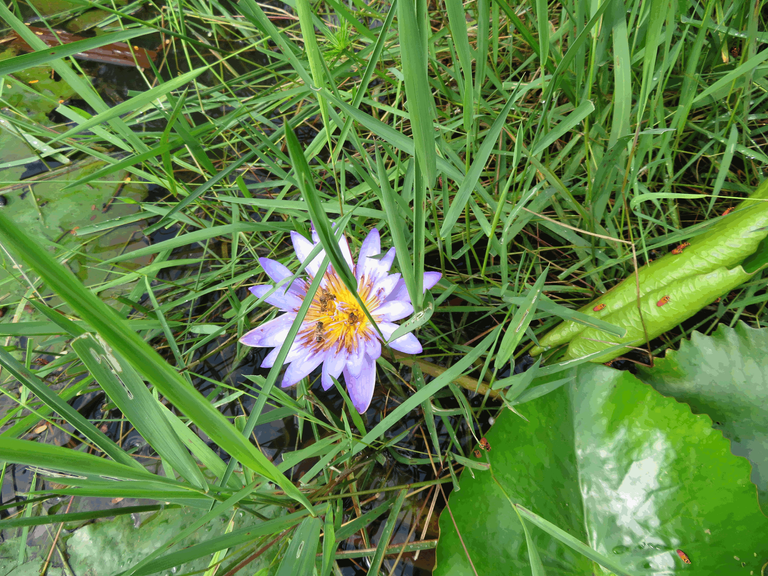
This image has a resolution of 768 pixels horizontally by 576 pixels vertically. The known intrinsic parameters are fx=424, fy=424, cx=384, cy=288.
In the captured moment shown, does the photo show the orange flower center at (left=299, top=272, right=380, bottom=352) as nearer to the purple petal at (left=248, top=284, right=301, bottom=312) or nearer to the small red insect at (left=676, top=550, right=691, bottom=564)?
the purple petal at (left=248, top=284, right=301, bottom=312)

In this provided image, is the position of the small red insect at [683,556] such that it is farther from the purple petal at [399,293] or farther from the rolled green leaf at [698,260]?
the purple petal at [399,293]

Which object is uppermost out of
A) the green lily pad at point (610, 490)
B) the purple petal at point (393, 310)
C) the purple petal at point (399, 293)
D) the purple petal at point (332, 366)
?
the purple petal at point (399, 293)

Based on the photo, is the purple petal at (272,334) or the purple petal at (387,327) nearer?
the purple petal at (387,327)

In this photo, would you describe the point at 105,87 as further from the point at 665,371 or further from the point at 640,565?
the point at 640,565

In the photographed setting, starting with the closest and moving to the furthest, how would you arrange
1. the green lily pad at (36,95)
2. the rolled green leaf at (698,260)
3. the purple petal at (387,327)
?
the rolled green leaf at (698,260) → the purple petal at (387,327) → the green lily pad at (36,95)

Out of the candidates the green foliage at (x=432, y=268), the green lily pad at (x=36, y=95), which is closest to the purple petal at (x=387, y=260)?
the green foliage at (x=432, y=268)
